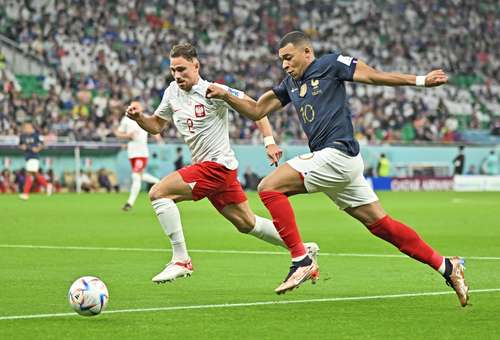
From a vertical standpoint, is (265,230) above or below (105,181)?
above

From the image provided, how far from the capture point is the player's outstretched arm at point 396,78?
8.89 m

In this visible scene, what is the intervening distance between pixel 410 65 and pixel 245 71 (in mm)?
9562

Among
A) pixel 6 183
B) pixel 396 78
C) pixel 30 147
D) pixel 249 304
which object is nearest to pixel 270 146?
pixel 249 304

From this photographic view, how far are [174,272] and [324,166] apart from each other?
6.66 ft

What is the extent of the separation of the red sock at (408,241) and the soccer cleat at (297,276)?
2.18 ft

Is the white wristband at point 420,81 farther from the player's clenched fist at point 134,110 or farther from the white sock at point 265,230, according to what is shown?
the white sock at point 265,230

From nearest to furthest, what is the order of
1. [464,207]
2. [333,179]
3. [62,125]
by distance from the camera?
[333,179]
[464,207]
[62,125]

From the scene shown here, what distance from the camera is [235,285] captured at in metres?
11.3

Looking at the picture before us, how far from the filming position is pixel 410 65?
5278 centimetres

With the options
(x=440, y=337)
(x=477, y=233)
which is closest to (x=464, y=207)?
(x=477, y=233)

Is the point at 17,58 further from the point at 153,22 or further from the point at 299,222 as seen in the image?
the point at 299,222

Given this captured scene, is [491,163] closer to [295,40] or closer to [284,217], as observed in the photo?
[295,40]

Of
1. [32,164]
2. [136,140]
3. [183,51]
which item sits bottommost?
[32,164]

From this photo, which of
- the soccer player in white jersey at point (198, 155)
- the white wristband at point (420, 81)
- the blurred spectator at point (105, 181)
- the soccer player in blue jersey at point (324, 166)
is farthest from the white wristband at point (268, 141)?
the blurred spectator at point (105, 181)
